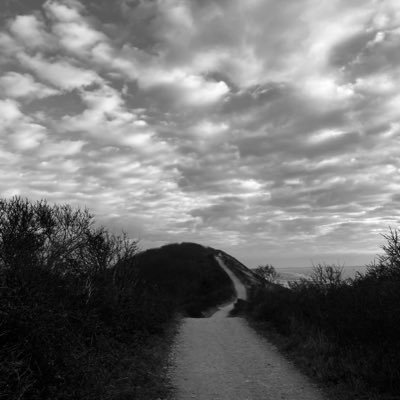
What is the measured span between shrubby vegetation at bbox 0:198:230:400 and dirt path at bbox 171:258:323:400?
81cm

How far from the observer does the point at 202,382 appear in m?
9.40

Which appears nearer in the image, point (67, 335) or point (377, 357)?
point (67, 335)

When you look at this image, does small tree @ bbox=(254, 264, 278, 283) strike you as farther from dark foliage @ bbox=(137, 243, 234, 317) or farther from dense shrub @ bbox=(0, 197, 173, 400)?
dense shrub @ bbox=(0, 197, 173, 400)

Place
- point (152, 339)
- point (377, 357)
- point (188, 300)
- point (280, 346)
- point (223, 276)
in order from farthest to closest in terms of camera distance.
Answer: point (223, 276)
point (188, 300)
point (152, 339)
point (280, 346)
point (377, 357)

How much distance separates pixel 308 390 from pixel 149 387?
3.57 metres

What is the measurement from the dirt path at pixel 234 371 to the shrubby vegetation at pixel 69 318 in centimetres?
81

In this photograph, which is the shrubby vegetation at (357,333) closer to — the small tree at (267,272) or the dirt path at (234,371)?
the dirt path at (234,371)

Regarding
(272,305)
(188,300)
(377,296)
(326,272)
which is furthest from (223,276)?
(377,296)

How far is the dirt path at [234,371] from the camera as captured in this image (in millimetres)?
8336

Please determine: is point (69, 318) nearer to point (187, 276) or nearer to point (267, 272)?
point (187, 276)

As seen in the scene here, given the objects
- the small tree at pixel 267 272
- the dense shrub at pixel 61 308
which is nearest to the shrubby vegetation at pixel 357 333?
the dense shrub at pixel 61 308

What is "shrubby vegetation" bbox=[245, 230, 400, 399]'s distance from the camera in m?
7.90

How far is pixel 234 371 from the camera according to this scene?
10438mm

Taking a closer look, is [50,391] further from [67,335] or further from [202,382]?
[202,382]
